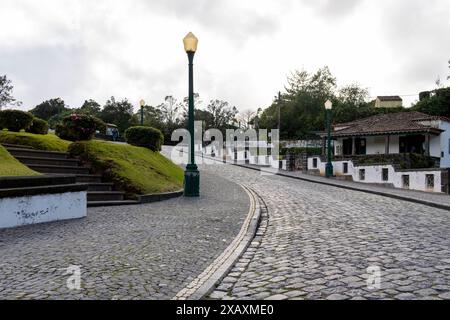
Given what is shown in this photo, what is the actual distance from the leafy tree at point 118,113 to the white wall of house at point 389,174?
48.8 meters

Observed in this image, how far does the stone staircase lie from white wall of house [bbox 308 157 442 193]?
16.4 meters

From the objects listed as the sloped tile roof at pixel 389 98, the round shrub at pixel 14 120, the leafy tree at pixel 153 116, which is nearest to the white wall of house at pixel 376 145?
the round shrub at pixel 14 120

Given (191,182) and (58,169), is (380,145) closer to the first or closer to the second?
(191,182)

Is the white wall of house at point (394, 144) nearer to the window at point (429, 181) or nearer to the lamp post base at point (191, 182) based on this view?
the window at point (429, 181)

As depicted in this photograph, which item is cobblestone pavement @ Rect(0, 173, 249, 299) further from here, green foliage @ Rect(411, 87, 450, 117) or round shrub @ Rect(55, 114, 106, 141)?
green foliage @ Rect(411, 87, 450, 117)

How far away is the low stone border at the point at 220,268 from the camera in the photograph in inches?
170

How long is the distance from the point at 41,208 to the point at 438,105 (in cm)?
4765

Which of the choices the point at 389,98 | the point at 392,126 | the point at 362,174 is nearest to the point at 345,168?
the point at 362,174

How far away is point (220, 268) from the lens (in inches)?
209

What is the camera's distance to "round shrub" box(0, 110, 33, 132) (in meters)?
16.6

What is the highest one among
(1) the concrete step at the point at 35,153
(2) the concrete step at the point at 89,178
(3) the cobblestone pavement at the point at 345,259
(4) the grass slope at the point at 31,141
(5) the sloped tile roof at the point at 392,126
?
(5) the sloped tile roof at the point at 392,126

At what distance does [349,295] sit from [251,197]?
10007mm

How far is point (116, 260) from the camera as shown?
5512mm
